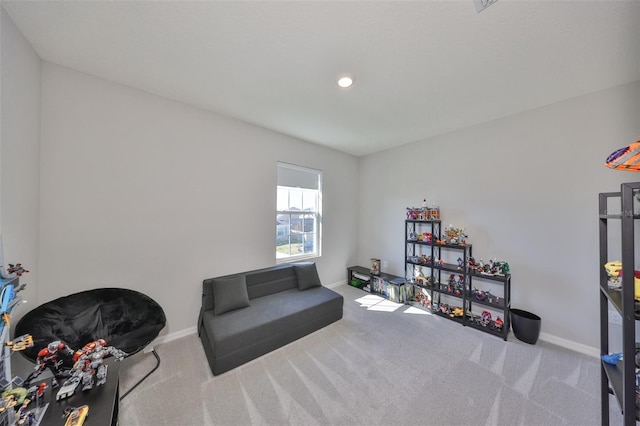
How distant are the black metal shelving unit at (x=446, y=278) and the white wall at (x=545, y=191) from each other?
28 centimetres

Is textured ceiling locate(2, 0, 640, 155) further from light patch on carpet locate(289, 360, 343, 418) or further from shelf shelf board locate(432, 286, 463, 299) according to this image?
light patch on carpet locate(289, 360, 343, 418)

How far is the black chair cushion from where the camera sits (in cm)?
155

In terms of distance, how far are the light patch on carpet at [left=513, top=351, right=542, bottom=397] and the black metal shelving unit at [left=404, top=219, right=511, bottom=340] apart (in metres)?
0.40

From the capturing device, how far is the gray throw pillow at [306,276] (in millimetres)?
3066

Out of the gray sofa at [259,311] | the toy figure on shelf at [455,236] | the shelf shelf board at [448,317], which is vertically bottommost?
the shelf shelf board at [448,317]

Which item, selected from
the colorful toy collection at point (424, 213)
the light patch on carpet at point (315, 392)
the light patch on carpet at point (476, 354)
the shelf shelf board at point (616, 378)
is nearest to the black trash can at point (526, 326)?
the light patch on carpet at point (476, 354)

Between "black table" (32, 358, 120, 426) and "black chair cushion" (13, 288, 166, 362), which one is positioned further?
"black chair cushion" (13, 288, 166, 362)

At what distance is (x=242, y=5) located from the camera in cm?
129

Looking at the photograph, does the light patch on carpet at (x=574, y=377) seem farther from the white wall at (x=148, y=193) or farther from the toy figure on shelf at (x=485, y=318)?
the white wall at (x=148, y=193)

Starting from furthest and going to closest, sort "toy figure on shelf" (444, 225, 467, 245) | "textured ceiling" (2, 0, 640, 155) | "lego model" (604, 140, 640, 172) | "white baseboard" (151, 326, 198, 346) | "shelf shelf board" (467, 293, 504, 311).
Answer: "toy figure on shelf" (444, 225, 467, 245) → "shelf shelf board" (467, 293, 504, 311) → "white baseboard" (151, 326, 198, 346) → "textured ceiling" (2, 0, 640, 155) → "lego model" (604, 140, 640, 172)

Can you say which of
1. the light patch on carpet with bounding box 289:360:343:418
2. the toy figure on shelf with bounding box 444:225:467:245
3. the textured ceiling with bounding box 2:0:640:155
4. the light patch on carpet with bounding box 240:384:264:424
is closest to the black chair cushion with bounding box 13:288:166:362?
the light patch on carpet with bounding box 240:384:264:424

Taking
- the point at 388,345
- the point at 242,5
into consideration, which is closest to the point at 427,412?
the point at 388,345

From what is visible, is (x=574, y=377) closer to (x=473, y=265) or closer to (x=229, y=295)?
(x=473, y=265)

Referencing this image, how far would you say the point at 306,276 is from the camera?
10.2ft
